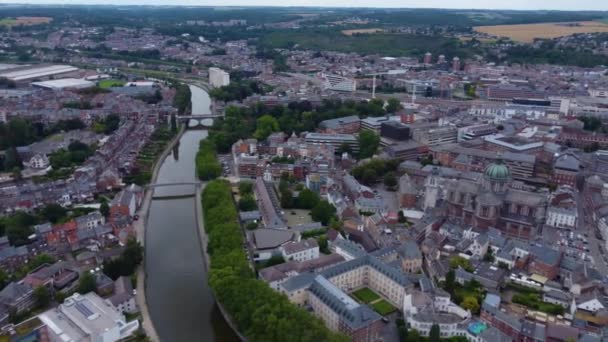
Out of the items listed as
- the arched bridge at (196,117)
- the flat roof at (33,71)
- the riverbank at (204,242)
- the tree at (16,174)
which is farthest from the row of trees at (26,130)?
the flat roof at (33,71)

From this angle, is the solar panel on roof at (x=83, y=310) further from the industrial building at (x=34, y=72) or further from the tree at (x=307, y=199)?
the industrial building at (x=34, y=72)

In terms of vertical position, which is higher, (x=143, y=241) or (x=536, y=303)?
(x=536, y=303)

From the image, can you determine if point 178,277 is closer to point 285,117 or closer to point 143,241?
point 143,241

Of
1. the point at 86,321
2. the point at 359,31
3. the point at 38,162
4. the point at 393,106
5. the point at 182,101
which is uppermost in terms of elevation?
the point at 359,31

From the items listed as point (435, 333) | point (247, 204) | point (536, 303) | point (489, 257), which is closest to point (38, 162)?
point (247, 204)

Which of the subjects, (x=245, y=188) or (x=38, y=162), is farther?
(x=38, y=162)

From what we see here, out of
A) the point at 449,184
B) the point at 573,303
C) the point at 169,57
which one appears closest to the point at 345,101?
the point at 449,184

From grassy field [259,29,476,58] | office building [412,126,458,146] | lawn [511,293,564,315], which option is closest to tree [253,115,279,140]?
office building [412,126,458,146]
